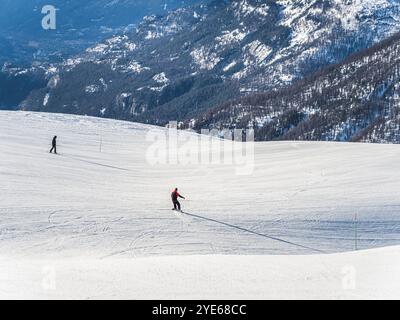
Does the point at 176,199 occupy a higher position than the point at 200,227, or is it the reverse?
the point at 176,199

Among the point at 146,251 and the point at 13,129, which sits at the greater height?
the point at 13,129

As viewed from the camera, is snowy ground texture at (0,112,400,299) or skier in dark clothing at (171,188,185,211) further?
skier in dark clothing at (171,188,185,211)

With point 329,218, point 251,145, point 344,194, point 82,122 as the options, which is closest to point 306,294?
point 329,218

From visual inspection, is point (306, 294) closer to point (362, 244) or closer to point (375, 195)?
point (362, 244)

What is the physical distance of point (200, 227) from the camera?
94.1 ft

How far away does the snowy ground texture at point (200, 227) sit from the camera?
20.4 meters

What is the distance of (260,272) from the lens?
2200cm

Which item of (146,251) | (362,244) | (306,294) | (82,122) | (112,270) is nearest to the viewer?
(306,294)

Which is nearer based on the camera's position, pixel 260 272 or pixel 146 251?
pixel 260 272

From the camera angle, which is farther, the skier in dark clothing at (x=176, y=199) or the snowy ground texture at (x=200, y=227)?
the skier in dark clothing at (x=176, y=199)

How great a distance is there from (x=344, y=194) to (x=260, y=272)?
534 inches

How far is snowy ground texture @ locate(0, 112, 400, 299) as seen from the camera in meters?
20.4

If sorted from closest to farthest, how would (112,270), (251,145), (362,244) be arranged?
(112,270)
(362,244)
(251,145)

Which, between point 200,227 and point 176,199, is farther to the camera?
point 176,199
